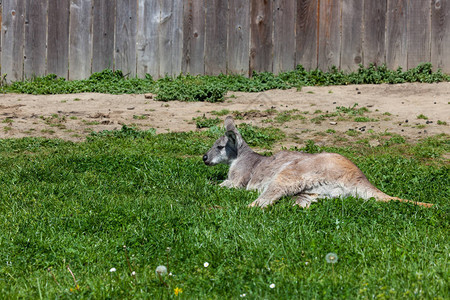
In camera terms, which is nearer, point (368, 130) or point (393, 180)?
point (393, 180)

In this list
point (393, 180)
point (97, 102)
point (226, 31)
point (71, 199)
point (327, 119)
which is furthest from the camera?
point (226, 31)

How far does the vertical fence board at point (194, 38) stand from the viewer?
511 inches

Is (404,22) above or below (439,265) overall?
above

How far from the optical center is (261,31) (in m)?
12.8

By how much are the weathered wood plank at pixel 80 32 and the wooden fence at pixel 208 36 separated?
0.08 feet

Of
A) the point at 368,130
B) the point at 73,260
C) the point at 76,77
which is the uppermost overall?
the point at 76,77

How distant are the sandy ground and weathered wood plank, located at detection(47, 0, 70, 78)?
4.41 ft

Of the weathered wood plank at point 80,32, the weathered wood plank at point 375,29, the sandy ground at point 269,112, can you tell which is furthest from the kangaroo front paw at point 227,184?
the weathered wood plank at point 80,32

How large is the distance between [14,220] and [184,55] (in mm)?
8809

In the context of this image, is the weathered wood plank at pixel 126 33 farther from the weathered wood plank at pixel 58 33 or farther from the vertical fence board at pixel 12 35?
the vertical fence board at pixel 12 35

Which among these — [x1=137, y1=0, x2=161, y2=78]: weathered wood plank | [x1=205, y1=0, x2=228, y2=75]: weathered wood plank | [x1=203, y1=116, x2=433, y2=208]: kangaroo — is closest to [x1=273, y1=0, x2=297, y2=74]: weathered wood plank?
[x1=205, y1=0, x2=228, y2=75]: weathered wood plank

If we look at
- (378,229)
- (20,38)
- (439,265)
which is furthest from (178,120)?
(439,265)

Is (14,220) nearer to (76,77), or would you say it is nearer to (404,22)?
(76,77)

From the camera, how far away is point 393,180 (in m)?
6.61
